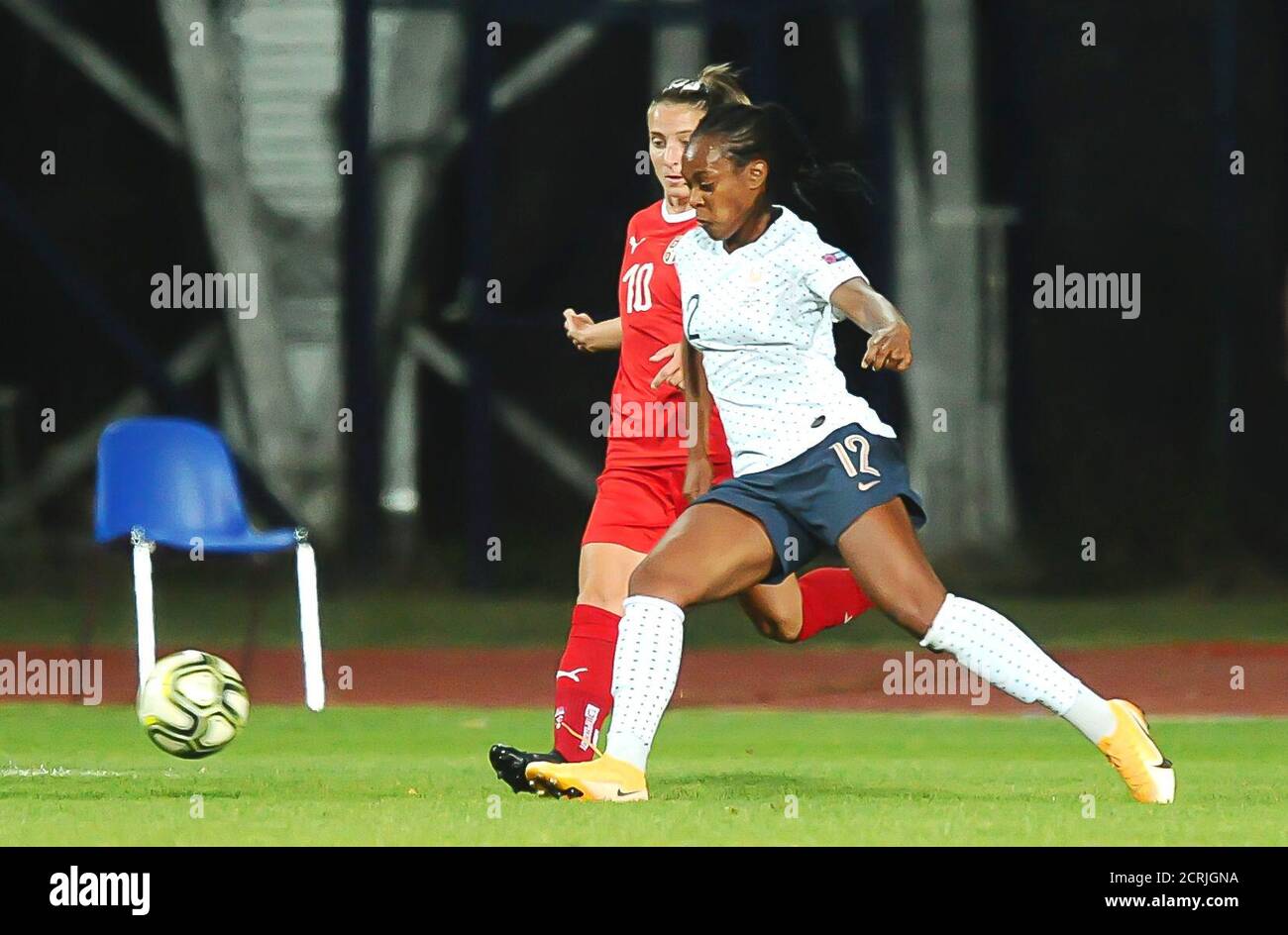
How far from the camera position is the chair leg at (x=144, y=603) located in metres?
9.23

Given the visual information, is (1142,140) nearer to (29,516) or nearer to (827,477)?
(29,516)

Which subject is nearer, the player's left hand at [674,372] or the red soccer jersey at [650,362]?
the player's left hand at [674,372]

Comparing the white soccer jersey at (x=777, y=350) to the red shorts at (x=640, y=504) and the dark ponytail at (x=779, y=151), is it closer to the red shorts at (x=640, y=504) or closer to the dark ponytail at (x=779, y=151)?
the dark ponytail at (x=779, y=151)

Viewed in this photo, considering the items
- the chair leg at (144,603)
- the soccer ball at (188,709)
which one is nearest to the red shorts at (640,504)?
the soccer ball at (188,709)

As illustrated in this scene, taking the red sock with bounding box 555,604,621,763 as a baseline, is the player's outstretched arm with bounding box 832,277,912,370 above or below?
above

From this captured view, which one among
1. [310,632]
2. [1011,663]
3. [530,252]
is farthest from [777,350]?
[530,252]

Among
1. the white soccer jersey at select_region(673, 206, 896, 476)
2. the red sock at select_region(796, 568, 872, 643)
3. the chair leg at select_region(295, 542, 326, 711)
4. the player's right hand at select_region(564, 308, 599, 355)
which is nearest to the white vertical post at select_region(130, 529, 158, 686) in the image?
the chair leg at select_region(295, 542, 326, 711)

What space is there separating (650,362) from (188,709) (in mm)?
1609

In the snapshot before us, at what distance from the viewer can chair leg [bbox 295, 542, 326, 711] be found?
9.55 m

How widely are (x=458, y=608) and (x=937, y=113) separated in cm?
393

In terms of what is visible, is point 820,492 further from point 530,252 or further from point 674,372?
point 530,252

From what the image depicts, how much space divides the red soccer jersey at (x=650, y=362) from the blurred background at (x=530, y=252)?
7.82 meters

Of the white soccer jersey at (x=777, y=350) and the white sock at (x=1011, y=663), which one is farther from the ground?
the white soccer jersey at (x=777, y=350)

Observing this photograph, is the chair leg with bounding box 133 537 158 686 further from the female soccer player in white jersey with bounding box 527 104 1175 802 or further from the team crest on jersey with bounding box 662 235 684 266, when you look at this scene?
the female soccer player in white jersey with bounding box 527 104 1175 802
